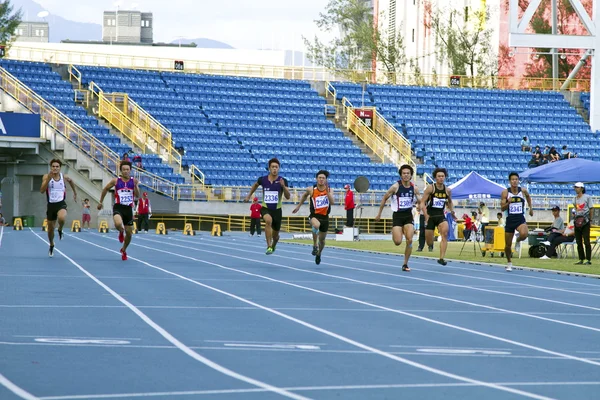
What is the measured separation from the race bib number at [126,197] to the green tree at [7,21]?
47806 mm

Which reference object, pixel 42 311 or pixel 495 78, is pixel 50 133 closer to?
pixel 495 78

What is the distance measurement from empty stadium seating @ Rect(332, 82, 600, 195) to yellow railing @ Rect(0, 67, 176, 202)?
39.2ft

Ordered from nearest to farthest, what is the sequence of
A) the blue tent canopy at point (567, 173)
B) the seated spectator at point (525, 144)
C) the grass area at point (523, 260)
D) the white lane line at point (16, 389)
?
the white lane line at point (16, 389)
the grass area at point (523, 260)
the blue tent canopy at point (567, 173)
the seated spectator at point (525, 144)

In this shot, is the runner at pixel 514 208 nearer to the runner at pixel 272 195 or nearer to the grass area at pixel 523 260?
the grass area at pixel 523 260

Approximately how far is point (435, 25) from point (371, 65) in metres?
10.2

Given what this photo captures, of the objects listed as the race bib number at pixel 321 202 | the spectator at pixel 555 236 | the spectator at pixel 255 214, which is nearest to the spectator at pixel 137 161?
the spectator at pixel 255 214

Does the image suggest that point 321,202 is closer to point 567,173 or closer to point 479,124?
point 567,173

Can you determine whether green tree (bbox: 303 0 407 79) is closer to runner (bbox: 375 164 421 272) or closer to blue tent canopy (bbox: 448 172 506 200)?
blue tent canopy (bbox: 448 172 506 200)

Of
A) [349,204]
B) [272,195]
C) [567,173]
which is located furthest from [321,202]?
[349,204]

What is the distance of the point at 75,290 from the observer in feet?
43.6

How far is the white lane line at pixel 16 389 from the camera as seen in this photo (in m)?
6.06

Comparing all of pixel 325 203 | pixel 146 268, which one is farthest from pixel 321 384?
pixel 325 203

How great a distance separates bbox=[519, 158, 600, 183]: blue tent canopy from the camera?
→ 26.3 metres

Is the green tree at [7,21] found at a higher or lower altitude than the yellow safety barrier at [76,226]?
higher
